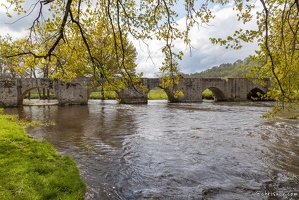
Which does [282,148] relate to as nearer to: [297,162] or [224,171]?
[297,162]

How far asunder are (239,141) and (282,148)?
5.50ft

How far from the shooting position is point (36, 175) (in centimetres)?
529

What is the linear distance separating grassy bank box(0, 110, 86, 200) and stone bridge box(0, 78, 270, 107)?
14.5 metres

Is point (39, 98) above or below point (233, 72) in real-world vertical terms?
below

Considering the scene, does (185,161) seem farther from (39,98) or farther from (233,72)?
(233,72)

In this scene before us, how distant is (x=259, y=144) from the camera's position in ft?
31.4

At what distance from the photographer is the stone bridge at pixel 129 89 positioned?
27844 mm

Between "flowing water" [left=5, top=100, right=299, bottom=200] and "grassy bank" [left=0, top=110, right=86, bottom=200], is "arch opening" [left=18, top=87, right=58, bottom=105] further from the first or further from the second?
"grassy bank" [left=0, top=110, right=86, bottom=200]

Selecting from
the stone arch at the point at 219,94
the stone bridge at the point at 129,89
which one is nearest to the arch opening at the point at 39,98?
the stone bridge at the point at 129,89

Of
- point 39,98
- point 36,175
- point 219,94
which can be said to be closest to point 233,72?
point 219,94

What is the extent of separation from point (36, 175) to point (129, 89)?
27.7 m

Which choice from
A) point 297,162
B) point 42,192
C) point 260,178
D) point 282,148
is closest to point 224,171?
point 260,178

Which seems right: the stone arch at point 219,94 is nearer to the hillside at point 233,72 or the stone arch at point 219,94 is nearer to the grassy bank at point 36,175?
the hillside at point 233,72

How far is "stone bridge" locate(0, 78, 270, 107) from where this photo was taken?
91.4 feet
